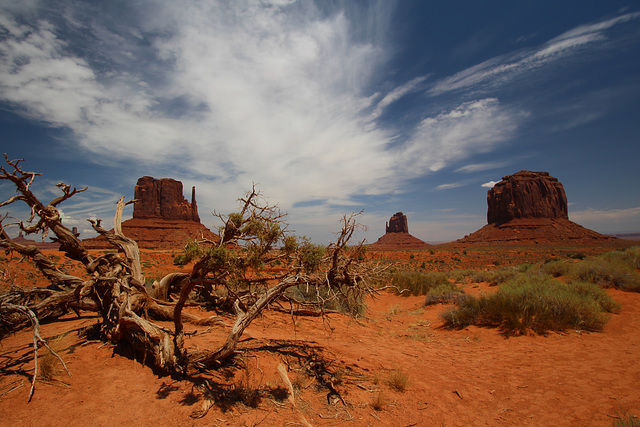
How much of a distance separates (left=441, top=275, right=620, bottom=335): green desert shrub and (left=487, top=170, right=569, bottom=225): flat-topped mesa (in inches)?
3745

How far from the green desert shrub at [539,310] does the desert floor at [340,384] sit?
490mm

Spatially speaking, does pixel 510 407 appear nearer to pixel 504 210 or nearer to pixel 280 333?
pixel 280 333

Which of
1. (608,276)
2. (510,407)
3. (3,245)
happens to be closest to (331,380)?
(510,407)

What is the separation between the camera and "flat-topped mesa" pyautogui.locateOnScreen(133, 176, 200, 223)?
272ft

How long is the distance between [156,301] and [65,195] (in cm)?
359

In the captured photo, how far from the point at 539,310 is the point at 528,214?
9810 cm

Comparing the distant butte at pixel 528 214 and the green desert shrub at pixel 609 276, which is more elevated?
the distant butte at pixel 528 214

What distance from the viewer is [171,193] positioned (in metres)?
87.3

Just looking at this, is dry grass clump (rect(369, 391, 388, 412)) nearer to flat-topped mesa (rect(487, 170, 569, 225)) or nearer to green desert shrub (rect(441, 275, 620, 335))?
green desert shrub (rect(441, 275, 620, 335))

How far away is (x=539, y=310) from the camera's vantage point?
28.6 feet

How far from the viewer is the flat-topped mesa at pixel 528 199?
3433 inches

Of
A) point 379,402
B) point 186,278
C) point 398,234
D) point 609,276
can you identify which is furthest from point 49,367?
point 398,234

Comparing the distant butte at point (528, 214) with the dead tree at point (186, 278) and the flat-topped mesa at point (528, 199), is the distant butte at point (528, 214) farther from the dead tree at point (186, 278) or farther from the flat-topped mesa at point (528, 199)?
the dead tree at point (186, 278)

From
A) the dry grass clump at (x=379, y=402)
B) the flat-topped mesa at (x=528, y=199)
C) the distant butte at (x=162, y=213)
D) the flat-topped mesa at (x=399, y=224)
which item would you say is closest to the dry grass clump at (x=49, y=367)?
the dry grass clump at (x=379, y=402)
